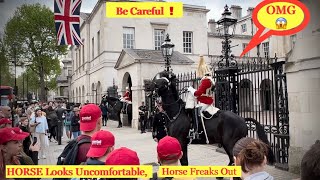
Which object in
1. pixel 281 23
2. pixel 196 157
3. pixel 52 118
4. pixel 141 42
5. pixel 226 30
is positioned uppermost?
pixel 226 30

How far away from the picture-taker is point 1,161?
243 centimetres

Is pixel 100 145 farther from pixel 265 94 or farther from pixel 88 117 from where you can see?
pixel 265 94

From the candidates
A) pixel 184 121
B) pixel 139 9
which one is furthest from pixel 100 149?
pixel 184 121

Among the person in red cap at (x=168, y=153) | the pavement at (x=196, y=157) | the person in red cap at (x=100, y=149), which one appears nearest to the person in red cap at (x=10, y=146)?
the person in red cap at (x=100, y=149)

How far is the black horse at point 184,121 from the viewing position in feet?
17.4

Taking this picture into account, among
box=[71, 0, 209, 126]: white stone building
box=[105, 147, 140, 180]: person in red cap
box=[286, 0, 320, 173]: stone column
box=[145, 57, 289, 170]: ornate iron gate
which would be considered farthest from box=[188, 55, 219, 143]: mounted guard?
box=[105, 147, 140, 180]: person in red cap

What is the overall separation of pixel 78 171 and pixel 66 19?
152 cm

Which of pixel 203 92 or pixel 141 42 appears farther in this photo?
pixel 141 42

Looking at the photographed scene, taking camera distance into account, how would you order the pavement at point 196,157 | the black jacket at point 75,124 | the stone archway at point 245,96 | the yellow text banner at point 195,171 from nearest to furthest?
the yellow text banner at point 195,171, the pavement at point 196,157, the stone archway at point 245,96, the black jacket at point 75,124

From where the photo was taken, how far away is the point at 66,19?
10.0 ft

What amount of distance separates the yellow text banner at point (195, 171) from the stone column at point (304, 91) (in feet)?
6.72

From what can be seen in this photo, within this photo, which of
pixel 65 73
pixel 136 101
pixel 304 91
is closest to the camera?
pixel 304 91

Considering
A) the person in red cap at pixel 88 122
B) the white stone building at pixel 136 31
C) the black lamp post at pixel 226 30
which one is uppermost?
the black lamp post at pixel 226 30

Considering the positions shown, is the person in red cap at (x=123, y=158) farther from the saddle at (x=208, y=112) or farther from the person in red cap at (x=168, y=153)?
the saddle at (x=208, y=112)
